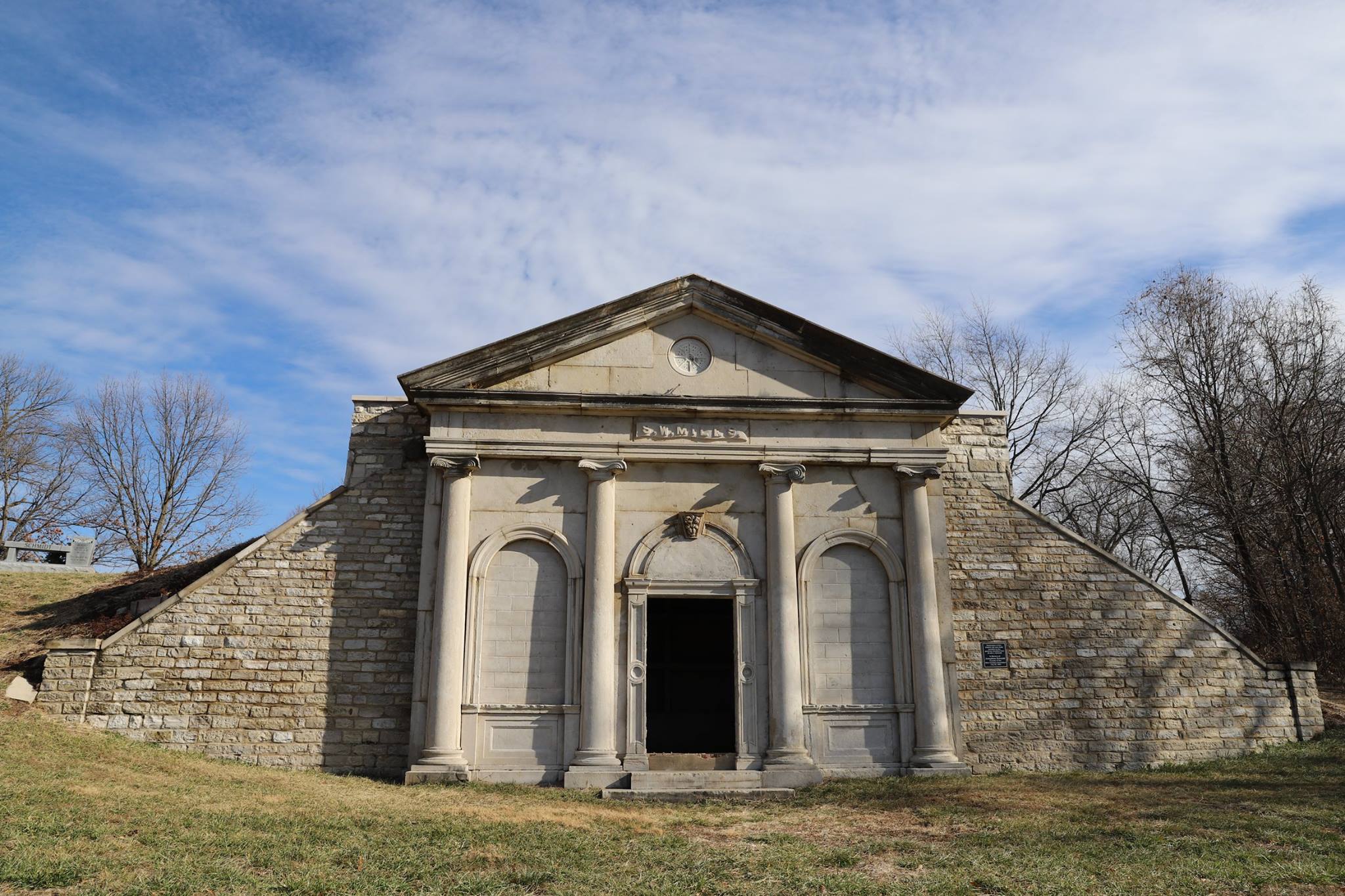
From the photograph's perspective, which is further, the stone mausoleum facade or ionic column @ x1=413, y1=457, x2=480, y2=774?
the stone mausoleum facade

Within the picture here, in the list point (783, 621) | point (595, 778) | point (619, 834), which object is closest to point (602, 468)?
point (783, 621)

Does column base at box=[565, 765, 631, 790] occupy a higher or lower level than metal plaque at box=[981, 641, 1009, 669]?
lower

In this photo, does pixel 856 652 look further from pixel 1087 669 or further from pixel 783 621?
pixel 1087 669

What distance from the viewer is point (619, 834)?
32.7ft

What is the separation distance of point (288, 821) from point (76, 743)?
426 centimetres

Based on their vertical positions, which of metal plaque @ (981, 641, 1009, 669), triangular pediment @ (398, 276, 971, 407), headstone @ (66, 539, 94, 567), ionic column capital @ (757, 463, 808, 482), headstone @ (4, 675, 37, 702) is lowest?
headstone @ (4, 675, 37, 702)

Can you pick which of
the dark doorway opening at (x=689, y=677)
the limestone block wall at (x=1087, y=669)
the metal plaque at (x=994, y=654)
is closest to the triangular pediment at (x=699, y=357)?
the limestone block wall at (x=1087, y=669)

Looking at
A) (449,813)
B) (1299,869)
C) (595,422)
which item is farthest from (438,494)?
(1299,869)

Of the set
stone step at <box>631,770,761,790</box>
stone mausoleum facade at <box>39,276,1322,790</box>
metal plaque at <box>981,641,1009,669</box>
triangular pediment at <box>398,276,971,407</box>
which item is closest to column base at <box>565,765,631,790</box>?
stone mausoleum facade at <box>39,276,1322,790</box>

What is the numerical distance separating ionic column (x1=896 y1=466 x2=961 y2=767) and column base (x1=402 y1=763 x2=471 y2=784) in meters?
6.43

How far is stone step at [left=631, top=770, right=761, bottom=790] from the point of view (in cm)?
1277

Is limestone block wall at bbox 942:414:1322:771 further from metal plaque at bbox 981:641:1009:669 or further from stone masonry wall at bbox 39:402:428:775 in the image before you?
stone masonry wall at bbox 39:402:428:775

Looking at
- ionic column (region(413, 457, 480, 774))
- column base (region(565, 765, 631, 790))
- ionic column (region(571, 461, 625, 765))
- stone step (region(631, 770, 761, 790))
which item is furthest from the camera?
ionic column (region(571, 461, 625, 765))

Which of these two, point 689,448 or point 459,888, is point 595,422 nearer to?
point 689,448
